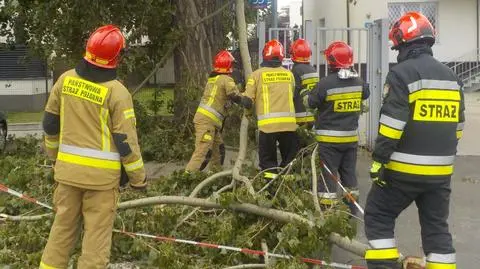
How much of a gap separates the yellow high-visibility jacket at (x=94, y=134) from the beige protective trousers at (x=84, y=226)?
4.2 inches

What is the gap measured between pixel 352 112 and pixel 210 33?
17.9 feet

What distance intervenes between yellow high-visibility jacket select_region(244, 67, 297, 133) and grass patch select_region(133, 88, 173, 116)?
4.51 m

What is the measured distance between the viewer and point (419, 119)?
13.1ft

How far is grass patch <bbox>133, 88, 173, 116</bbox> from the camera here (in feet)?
36.4

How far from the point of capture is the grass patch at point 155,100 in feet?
36.4

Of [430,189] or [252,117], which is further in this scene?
[252,117]

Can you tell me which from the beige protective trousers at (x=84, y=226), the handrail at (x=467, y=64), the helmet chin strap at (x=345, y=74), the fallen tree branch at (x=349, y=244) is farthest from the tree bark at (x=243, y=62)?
the handrail at (x=467, y=64)

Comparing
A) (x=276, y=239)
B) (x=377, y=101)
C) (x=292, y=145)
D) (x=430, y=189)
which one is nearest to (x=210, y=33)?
(x=377, y=101)

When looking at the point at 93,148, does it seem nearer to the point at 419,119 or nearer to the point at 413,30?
the point at 419,119

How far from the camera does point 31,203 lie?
598 cm

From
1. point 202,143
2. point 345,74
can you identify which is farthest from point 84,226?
point 202,143

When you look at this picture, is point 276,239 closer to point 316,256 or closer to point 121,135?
point 316,256

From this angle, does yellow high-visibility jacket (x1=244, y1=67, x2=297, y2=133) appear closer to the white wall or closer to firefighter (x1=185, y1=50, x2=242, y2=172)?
firefighter (x1=185, y1=50, x2=242, y2=172)

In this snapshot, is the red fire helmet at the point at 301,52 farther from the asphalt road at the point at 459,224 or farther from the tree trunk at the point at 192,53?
the tree trunk at the point at 192,53
